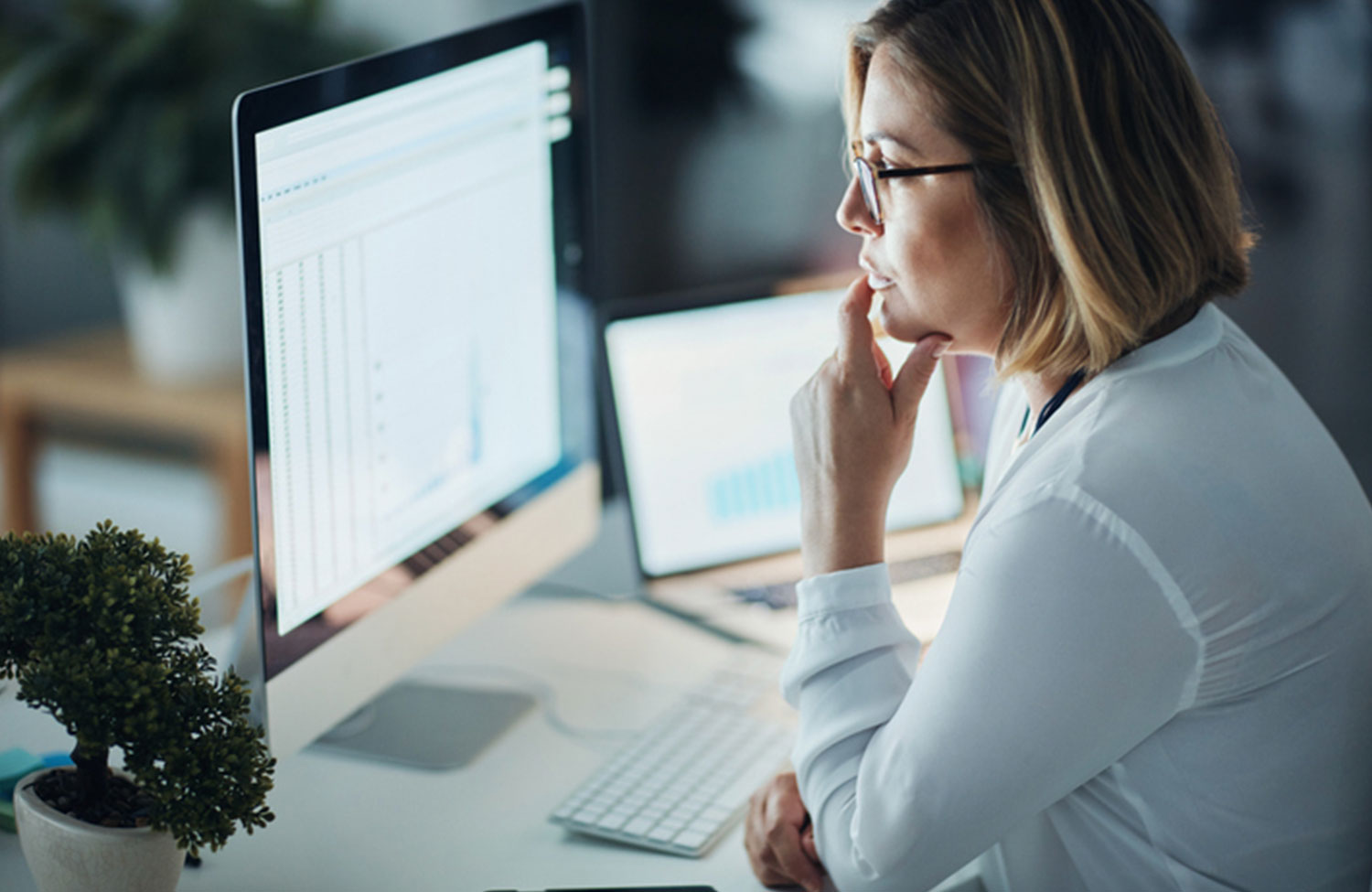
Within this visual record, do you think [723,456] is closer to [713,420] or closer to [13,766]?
[713,420]

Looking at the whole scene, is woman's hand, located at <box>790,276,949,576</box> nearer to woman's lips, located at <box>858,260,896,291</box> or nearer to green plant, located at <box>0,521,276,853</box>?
woman's lips, located at <box>858,260,896,291</box>

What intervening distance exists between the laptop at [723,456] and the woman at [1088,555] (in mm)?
442

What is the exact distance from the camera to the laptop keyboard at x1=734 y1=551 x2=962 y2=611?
1.41 meters

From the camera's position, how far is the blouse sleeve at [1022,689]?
0.78 m

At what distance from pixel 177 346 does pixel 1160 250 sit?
1.96 metres

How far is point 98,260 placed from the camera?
125 inches

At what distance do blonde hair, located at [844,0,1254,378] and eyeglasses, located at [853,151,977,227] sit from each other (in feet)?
0.07

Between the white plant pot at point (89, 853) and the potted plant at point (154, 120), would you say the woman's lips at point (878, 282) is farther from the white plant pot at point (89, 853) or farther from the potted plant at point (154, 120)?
the potted plant at point (154, 120)

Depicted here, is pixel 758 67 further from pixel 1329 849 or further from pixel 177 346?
pixel 1329 849

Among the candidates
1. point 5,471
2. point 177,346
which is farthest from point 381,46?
point 5,471

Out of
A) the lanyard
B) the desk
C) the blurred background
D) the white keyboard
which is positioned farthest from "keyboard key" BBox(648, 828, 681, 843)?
the desk

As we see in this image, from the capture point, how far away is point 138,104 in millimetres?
2295

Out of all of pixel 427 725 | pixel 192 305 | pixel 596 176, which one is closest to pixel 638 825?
pixel 427 725

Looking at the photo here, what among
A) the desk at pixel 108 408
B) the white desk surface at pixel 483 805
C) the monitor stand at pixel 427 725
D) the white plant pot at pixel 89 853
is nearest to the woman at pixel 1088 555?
the white desk surface at pixel 483 805
